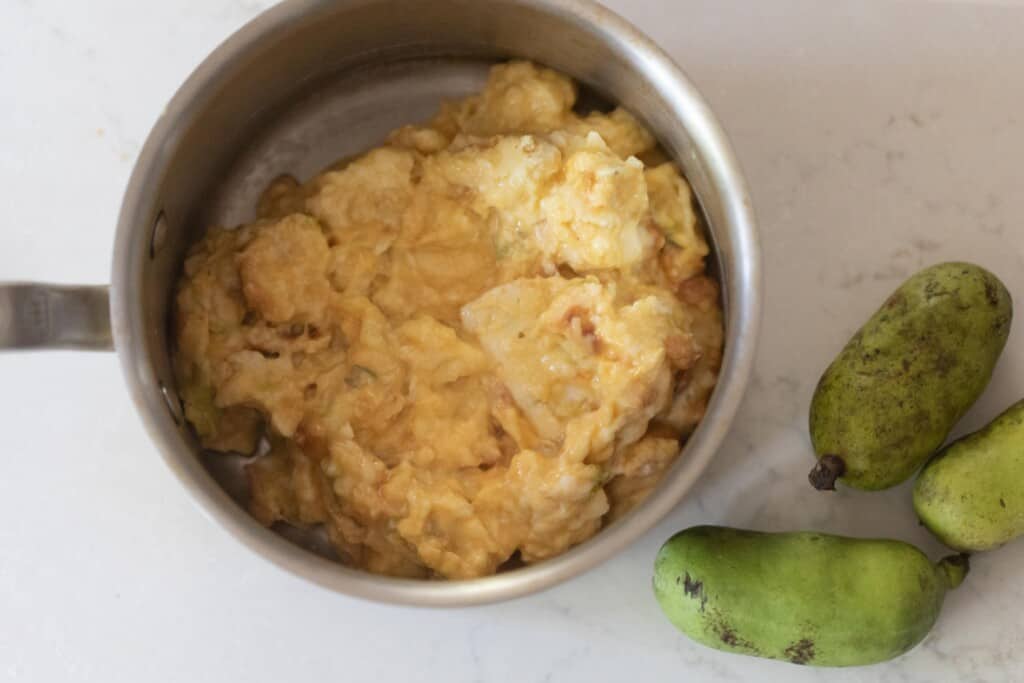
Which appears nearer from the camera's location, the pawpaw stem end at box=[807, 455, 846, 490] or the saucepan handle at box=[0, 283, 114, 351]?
the saucepan handle at box=[0, 283, 114, 351]

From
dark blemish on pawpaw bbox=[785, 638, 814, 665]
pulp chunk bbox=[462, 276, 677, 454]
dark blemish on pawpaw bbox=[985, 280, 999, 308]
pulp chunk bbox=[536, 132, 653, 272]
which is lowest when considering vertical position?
dark blemish on pawpaw bbox=[785, 638, 814, 665]

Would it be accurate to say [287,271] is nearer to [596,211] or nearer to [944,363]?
[596,211]

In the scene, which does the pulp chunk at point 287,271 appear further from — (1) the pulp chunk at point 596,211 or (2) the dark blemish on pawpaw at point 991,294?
(2) the dark blemish on pawpaw at point 991,294

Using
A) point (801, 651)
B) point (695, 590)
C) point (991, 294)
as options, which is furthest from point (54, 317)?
point (991, 294)

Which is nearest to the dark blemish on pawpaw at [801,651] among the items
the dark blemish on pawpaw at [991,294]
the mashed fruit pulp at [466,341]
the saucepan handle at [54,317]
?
the mashed fruit pulp at [466,341]

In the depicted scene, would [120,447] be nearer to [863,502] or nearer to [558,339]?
[558,339]

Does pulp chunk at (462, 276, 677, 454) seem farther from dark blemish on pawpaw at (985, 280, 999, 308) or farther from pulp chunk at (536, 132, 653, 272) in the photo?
dark blemish on pawpaw at (985, 280, 999, 308)

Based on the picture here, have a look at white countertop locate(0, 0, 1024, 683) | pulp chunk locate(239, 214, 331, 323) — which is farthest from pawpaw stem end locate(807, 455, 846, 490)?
pulp chunk locate(239, 214, 331, 323)

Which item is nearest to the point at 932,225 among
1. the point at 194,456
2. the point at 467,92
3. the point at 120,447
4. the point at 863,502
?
the point at 863,502
